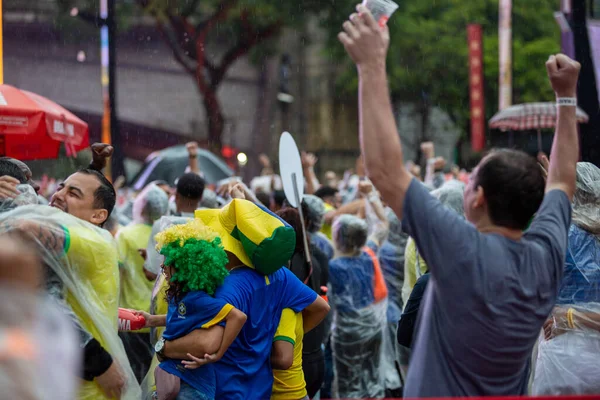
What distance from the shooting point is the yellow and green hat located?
4031 mm

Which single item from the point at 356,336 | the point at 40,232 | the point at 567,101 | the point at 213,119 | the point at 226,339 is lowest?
the point at 356,336

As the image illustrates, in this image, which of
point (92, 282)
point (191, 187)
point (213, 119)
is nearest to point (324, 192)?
point (191, 187)

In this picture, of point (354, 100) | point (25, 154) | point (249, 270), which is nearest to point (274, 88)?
point (354, 100)

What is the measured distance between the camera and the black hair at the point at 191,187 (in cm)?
666

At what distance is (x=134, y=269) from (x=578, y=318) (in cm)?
371

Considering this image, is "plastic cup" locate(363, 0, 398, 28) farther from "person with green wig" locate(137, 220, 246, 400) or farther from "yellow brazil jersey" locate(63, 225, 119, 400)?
"person with green wig" locate(137, 220, 246, 400)

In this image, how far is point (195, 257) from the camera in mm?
3762

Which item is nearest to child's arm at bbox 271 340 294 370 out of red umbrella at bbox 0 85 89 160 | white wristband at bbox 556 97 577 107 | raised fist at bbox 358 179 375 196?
white wristband at bbox 556 97 577 107

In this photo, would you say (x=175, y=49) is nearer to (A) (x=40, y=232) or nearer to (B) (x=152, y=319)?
(B) (x=152, y=319)

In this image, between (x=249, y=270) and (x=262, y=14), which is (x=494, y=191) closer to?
(x=249, y=270)

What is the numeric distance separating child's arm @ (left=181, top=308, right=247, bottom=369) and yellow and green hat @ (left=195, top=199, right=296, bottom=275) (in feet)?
1.14

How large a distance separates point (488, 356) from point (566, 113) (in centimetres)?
92

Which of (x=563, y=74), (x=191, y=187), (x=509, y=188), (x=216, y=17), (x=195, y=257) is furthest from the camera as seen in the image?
(x=216, y=17)

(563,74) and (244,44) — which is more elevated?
(244,44)
